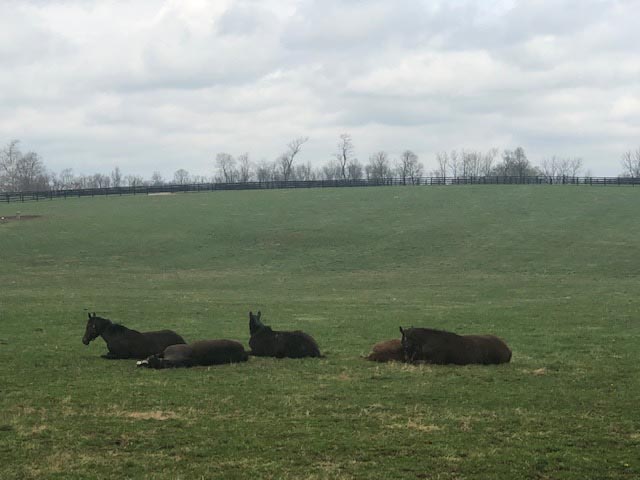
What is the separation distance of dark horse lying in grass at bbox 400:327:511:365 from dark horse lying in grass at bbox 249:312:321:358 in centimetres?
204

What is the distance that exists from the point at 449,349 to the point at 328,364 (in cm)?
231

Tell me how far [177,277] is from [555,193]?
52.8 m

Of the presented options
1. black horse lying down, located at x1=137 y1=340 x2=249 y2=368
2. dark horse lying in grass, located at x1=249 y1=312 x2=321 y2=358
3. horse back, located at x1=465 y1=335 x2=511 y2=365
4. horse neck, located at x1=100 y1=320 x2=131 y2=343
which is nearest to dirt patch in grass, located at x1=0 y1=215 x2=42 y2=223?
horse neck, located at x1=100 y1=320 x2=131 y2=343

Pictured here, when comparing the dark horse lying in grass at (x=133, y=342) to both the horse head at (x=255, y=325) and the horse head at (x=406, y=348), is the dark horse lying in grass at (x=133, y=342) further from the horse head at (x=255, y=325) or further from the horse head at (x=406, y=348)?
the horse head at (x=406, y=348)

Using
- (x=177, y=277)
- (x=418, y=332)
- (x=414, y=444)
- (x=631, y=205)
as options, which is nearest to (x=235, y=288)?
(x=177, y=277)

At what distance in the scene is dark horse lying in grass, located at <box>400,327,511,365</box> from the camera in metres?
13.4

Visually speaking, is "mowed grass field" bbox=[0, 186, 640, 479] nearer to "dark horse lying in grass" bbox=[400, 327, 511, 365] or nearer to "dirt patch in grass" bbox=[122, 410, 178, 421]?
"dirt patch in grass" bbox=[122, 410, 178, 421]

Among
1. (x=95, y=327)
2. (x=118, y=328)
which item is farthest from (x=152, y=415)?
(x=95, y=327)

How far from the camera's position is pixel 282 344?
47.8ft

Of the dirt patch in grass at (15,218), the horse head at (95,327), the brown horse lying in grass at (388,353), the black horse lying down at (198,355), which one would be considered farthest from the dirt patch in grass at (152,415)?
the dirt patch in grass at (15,218)

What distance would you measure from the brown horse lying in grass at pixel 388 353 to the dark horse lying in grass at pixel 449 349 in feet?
0.65

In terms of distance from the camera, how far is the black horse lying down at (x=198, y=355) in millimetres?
13219

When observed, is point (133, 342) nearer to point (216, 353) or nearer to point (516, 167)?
point (216, 353)

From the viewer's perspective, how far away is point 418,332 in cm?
→ 1373
